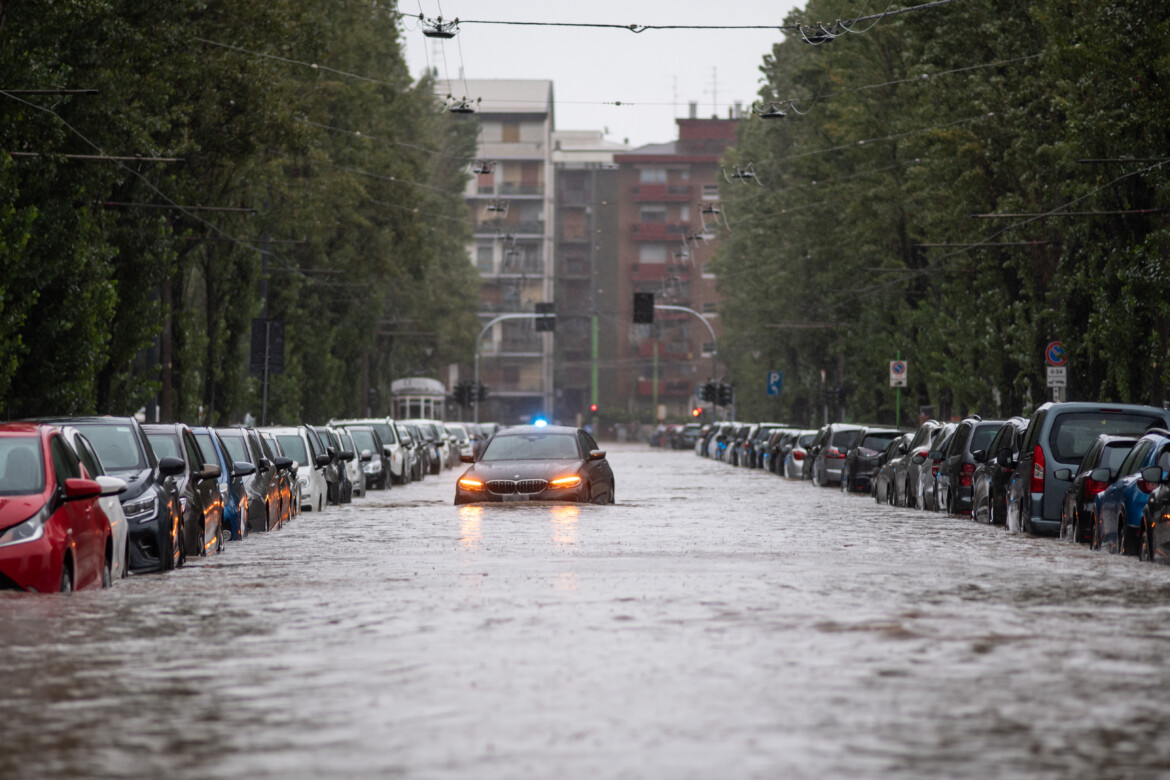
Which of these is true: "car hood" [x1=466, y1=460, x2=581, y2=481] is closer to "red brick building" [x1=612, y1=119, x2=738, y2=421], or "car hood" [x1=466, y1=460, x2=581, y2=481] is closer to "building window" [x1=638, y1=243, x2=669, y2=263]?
"red brick building" [x1=612, y1=119, x2=738, y2=421]

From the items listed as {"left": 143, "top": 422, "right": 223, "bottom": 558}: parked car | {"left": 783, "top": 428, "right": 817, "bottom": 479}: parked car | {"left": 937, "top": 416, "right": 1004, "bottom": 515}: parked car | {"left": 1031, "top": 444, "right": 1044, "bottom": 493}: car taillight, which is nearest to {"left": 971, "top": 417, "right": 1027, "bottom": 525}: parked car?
{"left": 937, "top": 416, "right": 1004, "bottom": 515}: parked car

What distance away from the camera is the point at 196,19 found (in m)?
42.0

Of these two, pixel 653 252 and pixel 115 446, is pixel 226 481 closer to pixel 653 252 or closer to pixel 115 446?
pixel 115 446

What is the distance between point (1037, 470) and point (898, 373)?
36.3 metres

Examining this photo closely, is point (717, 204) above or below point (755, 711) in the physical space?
above

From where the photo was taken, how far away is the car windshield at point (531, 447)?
30500 mm

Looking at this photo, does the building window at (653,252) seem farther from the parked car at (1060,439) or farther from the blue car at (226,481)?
the parked car at (1060,439)

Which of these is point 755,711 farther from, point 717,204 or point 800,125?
point 717,204

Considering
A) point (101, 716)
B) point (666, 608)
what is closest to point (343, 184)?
point (666, 608)

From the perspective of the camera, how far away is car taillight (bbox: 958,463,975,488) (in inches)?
1248

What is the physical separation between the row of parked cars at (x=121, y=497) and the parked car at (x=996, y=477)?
9.32 metres

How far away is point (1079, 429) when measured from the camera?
2503 cm

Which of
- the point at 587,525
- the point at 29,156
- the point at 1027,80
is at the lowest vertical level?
the point at 587,525

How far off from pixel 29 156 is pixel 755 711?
2499cm
